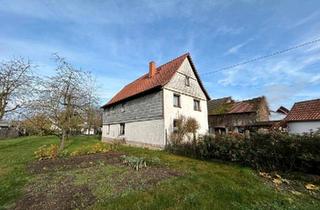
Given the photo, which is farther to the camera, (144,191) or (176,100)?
(176,100)

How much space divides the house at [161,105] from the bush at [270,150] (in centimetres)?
598

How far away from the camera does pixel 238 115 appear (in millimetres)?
29031

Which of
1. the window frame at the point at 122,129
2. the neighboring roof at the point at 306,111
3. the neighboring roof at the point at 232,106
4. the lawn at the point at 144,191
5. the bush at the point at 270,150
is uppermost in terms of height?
the neighboring roof at the point at 232,106

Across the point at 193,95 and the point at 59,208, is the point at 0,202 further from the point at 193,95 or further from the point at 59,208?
the point at 193,95

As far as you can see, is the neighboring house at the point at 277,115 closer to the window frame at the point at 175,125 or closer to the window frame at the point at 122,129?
the window frame at the point at 175,125

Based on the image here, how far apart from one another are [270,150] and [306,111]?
14810 millimetres

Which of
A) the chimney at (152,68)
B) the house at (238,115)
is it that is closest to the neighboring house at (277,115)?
the house at (238,115)

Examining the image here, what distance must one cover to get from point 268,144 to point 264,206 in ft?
14.5

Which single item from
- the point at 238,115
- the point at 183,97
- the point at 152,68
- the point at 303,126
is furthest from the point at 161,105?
the point at 238,115

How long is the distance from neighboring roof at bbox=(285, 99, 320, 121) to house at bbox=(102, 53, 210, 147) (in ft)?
29.1

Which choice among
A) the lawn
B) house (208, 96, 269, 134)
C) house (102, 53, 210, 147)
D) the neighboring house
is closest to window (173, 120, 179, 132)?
house (102, 53, 210, 147)

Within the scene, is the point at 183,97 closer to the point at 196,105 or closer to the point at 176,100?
the point at 176,100

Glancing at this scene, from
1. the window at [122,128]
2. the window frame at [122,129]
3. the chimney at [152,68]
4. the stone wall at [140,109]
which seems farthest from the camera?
the window at [122,128]

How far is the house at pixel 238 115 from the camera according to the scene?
27766 millimetres
